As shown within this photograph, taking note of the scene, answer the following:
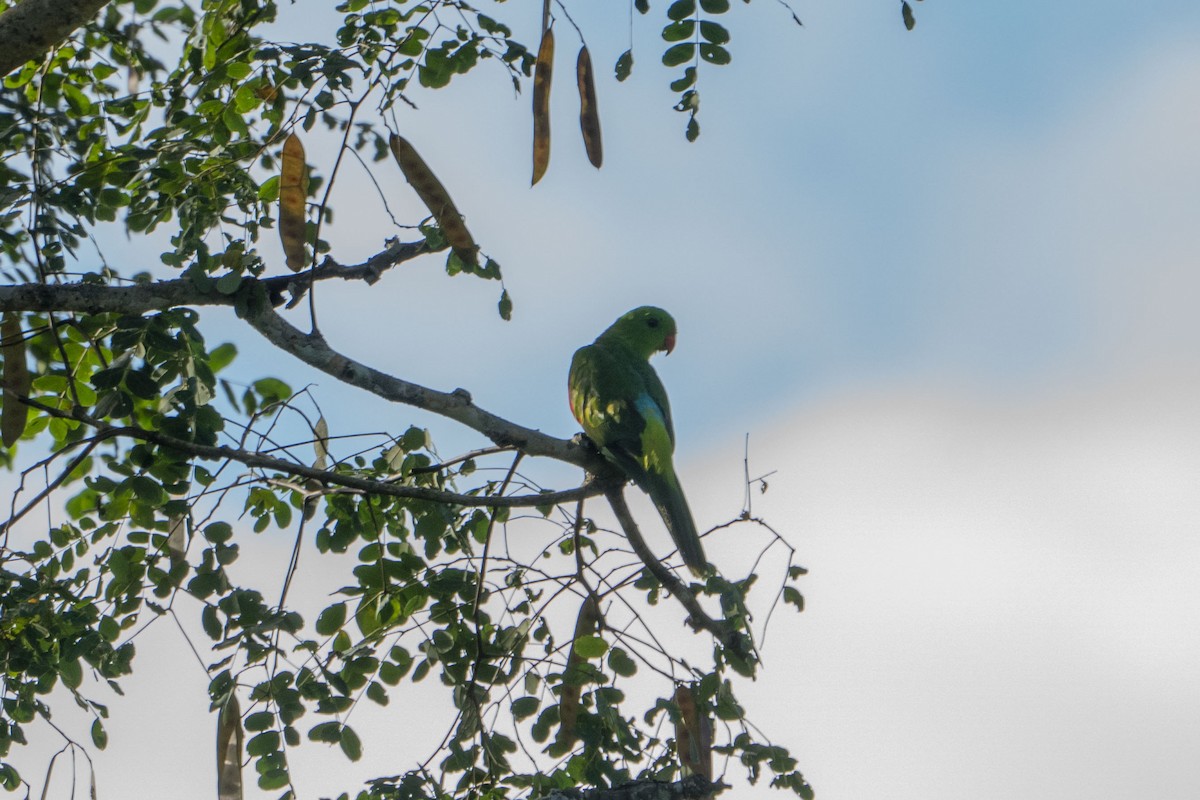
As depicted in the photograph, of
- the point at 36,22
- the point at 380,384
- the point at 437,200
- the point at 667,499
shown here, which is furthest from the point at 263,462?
the point at 667,499

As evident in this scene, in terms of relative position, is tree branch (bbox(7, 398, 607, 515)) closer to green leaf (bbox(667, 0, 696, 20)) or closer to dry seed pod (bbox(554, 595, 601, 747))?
dry seed pod (bbox(554, 595, 601, 747))

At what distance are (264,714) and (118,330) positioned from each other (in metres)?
1.19

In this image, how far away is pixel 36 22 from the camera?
303cm

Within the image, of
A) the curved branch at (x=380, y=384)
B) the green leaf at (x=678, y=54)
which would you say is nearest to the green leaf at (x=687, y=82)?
the green leaf at (x=678, y=54)

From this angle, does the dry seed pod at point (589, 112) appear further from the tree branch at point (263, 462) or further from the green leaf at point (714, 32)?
the tree branch at point (263, 462)

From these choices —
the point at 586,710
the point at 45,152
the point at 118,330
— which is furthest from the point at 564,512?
the point at 45,152

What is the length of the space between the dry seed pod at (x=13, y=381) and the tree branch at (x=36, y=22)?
0.76 m

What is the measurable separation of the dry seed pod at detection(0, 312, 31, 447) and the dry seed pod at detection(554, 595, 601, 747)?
166 cm

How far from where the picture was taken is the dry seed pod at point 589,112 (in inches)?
139

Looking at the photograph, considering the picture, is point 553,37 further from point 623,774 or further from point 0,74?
point 623,774

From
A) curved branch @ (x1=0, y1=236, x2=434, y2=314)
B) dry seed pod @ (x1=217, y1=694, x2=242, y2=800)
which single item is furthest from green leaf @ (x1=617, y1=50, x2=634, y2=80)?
dry seed pod @ (x1=217, y1=694, x2=242, y2=800)

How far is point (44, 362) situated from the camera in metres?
3.95

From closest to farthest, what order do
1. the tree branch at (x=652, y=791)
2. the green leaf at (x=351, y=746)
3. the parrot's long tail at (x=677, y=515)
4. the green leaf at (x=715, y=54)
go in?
the tree branch at (x=652, y=791) < the green leaf at (x=351, y=746) < the green leaf at (x=715, y=54) < the parrot's long tail at (x=677, y=515)

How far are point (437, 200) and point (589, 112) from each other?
526 mm
